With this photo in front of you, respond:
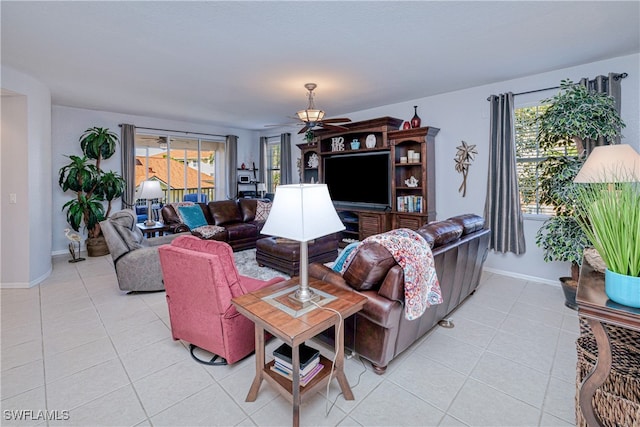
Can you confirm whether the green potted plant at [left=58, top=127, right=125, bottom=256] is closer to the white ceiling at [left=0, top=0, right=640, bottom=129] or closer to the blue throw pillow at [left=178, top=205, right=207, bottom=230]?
the white ceiling at [left=0, top=0, right=640, bottom=129]

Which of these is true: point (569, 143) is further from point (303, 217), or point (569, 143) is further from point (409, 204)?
point (303, 217)

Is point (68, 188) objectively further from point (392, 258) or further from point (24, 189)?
point (392, 258)

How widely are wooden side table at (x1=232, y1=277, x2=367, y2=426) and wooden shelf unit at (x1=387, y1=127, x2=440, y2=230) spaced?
10.7ft

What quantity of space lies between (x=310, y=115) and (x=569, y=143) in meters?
2.98

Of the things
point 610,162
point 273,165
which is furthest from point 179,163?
point 610,162

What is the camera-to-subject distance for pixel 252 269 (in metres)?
4.25

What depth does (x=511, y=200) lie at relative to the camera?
158 inches

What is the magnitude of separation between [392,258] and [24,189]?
15.3ft

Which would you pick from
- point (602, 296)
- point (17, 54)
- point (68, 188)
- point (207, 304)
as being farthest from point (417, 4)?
point (68, 188)

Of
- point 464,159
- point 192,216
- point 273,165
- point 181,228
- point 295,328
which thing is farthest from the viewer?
point 273,165

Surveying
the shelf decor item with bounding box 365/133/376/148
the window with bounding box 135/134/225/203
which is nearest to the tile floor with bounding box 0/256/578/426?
the shelf decor item with bounding box 365/133/376/148

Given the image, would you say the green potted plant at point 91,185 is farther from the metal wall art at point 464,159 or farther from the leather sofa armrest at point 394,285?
the metal wall art at point 464,159

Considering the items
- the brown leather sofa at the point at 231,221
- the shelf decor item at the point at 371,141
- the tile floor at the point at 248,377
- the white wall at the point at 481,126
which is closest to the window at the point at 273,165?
the brown leather sofa at the point at 231,221

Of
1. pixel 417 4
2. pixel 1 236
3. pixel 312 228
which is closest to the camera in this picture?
pixel 312 228
